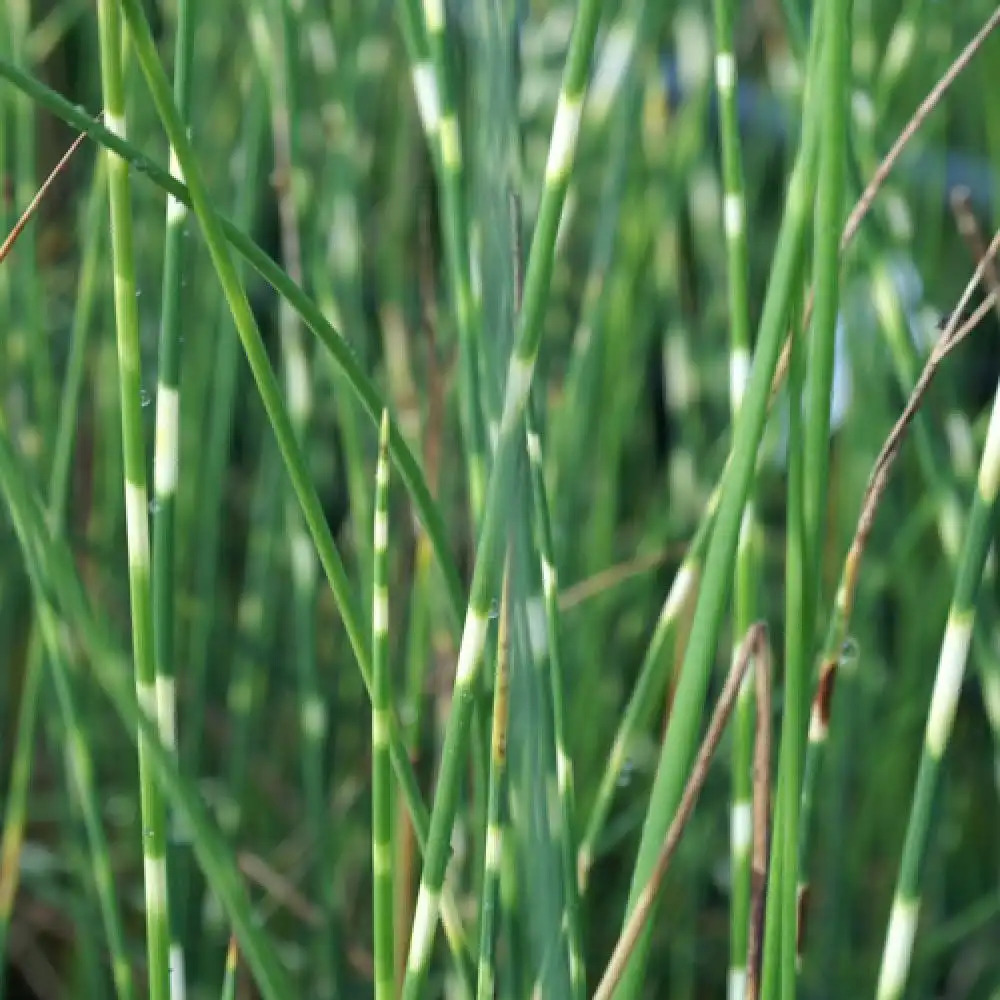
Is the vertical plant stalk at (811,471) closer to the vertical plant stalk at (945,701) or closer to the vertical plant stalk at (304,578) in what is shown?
the vertical plant stalk at (945,701)

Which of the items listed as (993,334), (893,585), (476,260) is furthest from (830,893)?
(993,334)

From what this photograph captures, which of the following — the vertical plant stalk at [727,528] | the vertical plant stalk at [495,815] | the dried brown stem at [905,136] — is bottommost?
the vertical plant stalk at [495,815]

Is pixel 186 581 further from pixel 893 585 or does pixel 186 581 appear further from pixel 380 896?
pixel 380 896

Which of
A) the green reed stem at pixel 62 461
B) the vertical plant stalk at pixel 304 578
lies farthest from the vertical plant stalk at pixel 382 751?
the vertical plant stalk at pixel 304 578

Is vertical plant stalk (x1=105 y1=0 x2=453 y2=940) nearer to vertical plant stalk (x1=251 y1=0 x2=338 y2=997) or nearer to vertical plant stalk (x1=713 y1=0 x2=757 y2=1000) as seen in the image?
vertical plant stalk (x1=713 y1=0 x2=757 y2=1000)

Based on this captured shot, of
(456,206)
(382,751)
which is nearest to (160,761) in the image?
(382,751)

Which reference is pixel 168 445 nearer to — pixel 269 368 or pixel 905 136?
pixel 269 368

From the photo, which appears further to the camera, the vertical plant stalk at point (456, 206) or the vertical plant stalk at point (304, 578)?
the vertical plant stalk at point (304, 578)
